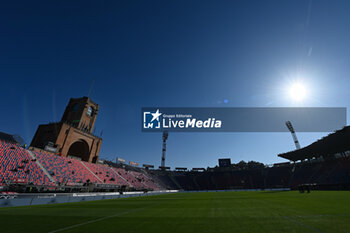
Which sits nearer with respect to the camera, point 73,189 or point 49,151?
point 73,189

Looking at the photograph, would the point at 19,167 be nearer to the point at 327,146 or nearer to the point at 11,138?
the point at 11,138

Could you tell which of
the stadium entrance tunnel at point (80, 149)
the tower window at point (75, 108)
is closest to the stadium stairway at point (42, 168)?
the stadium entrance tunnel at point (80, 149)

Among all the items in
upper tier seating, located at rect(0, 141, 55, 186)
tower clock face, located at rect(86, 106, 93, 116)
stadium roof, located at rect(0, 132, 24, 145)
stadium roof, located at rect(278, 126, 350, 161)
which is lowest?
upper tier seating, located at rect(0, 141, 55, 186)

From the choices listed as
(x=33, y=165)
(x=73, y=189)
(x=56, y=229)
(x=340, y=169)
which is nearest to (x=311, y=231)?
(x=56, y=229)

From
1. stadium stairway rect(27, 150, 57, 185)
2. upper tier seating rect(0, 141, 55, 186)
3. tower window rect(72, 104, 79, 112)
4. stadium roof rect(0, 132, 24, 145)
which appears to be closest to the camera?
upper tier seating rect(0, 141, 55, 186)

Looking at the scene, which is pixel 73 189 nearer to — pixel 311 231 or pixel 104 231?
pixel 104 231

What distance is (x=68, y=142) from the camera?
52.9m

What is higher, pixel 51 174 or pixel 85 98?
pixel 85 98

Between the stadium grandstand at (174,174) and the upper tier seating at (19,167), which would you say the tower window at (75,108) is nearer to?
the stadium grandstand at (174,174)

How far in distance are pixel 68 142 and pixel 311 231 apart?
200 ft

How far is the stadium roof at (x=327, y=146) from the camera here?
45.6 meters

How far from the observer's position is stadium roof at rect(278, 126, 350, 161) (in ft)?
150

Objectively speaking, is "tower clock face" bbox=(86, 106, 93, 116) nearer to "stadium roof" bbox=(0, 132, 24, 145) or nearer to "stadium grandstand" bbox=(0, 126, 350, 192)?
"stadium grandstand" bbox=(0, 126, 350, 192)

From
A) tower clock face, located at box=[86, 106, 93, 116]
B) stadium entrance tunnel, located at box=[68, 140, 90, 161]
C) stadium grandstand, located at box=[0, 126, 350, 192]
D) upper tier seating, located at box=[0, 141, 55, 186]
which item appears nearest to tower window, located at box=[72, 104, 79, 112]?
tower clock face, located at box=[86, 106, 93, 116]
